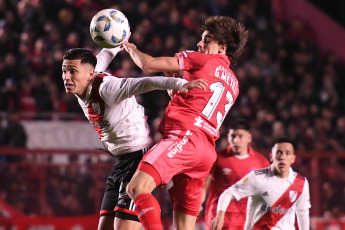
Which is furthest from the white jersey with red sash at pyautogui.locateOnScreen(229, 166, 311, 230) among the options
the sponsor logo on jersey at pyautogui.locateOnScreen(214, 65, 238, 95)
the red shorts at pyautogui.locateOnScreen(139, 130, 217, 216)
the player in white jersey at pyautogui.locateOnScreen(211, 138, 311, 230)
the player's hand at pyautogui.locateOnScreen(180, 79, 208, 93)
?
the player's hand at pyautogui.locateOnScreen(180, 79, 208, 93)

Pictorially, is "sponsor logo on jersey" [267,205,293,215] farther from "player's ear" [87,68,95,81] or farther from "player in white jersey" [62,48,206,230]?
"player's ear" [87,68,95,81]

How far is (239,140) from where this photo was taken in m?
7.17

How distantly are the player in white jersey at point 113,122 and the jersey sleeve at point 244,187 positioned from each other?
1606 mm

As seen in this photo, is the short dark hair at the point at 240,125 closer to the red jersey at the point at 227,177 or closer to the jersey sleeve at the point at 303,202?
the red jersey at the point at 227,177

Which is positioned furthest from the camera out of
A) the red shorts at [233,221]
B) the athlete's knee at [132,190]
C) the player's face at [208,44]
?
the red shorts at [233,221]

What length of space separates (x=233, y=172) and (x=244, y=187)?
1.45 feet

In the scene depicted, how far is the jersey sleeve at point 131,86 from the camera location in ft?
15.1

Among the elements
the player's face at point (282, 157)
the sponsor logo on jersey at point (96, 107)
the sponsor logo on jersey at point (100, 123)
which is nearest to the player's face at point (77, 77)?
the sponsor logo on jersey at point (96, 107)

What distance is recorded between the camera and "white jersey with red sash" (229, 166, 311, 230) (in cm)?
670

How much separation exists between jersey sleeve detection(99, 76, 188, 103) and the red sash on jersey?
2.58 m

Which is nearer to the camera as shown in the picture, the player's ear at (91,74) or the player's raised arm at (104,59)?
the player's ear at (91,74)

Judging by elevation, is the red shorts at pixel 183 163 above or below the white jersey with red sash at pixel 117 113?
below

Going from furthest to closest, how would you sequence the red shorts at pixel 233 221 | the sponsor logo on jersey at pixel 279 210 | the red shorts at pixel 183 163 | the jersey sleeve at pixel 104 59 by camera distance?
the red shorts at pixel 233 221, the sponsor logo on jersey at pixel 279 210, the jersey sleeve at pixel 104 59, the red shorts at pixel 183 163

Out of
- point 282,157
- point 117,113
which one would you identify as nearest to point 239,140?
point 282,157
